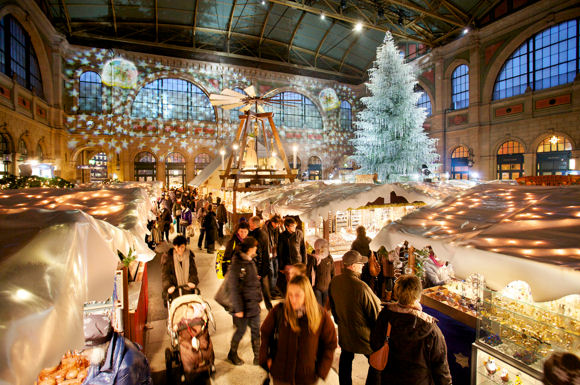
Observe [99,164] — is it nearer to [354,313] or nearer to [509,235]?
[354,313]

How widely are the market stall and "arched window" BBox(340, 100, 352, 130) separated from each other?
25.3 metres

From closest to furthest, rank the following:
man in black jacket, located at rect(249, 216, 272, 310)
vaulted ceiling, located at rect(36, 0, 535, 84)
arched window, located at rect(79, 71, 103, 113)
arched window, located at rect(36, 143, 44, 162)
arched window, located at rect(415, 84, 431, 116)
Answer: man in black jacket, located at rect(249, 216, 272, 310) < arched window, located at rect(36, 143, 44, 162) < vaulted ceiling, located at rect(36, 0, 535, 84) < arched window, located at rect(79, 71, 103, 113) < arched window, located at rect(415, 84, 431, 116)

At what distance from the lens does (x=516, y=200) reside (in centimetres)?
324

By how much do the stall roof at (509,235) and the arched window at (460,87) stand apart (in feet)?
61.8

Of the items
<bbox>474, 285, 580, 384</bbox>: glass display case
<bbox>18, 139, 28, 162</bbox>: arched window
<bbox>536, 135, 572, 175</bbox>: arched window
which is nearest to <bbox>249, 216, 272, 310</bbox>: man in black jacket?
<bbox>474, 285, 580, 384</bbox>: glass display case

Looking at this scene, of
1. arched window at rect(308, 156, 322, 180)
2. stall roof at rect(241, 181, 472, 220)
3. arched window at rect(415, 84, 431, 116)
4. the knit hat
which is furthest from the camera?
arched window at rect(308, 156, 322, 180)

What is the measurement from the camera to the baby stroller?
3.01 m

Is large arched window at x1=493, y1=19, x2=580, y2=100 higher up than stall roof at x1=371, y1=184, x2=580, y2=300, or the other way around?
large arched window at x1=493, y1=19, x2=580, y2=100

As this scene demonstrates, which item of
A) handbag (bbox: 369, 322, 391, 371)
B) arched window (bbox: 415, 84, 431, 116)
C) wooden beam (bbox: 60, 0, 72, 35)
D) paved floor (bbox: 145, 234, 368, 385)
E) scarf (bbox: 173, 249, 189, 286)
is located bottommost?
paved floor (bbox: 145, 234, 368, 385)

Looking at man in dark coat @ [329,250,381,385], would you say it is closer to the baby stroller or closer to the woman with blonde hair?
the woman with blonde hair

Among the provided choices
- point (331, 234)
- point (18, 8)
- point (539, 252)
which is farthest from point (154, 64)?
point (539, 252)

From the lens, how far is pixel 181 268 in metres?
4.10

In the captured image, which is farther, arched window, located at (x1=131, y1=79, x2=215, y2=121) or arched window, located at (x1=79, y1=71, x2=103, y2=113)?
arched window, located at (x1=131, y1=79, x2=215, y2=121)

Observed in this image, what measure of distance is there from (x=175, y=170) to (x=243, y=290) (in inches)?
824
